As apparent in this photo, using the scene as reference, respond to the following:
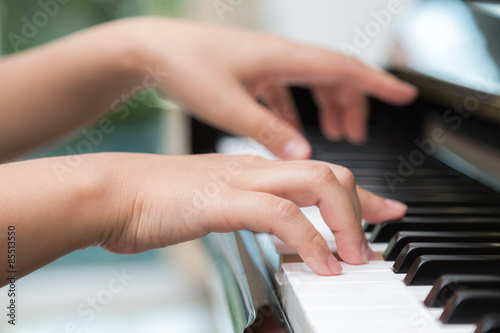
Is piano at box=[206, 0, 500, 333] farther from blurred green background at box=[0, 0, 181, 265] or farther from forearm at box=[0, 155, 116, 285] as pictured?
blurred green background at box=[0, 0, 181, 265]

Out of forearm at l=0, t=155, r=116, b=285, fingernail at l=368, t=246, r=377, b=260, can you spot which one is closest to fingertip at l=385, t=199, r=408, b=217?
fingernail at l=368, t=246, r=377, b=260

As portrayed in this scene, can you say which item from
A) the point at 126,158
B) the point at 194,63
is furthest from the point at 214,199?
the point at 194,63

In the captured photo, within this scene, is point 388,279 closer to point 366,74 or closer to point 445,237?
point 445,237

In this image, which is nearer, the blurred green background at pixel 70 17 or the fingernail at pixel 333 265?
the fingernail at pixel 333 265

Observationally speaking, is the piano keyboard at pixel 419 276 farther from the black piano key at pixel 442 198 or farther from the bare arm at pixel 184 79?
the bare arm at pixel 184 79

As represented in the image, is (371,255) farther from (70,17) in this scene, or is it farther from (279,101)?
(70,17)

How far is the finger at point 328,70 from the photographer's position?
1092 mm

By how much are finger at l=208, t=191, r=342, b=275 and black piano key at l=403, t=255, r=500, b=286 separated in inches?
3.3

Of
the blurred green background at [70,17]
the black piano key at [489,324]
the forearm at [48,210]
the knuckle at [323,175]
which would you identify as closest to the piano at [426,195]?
the black piano key at [489,324]

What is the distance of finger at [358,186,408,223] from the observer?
2.41ft

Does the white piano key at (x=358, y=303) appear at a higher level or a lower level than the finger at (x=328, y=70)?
lower

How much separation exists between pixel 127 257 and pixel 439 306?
261 cm

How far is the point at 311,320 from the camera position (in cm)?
48

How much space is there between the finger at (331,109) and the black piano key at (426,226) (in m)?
0.56
